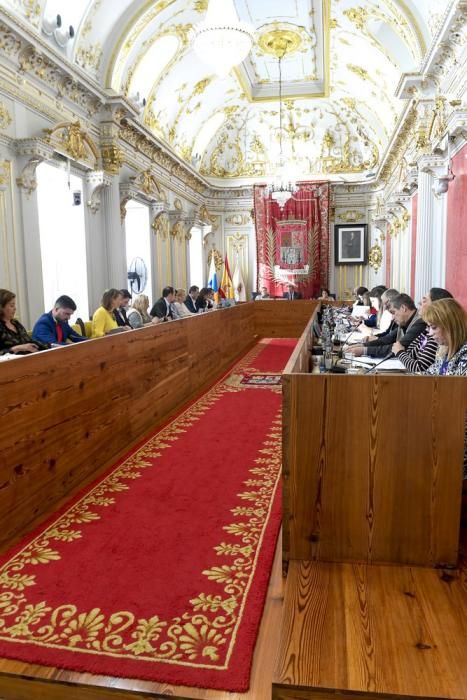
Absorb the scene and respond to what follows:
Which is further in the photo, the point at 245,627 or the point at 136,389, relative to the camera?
the point at 136,389

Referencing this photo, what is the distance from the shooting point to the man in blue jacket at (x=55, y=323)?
5.29 meters

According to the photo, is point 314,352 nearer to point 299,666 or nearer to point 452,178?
point 299,666

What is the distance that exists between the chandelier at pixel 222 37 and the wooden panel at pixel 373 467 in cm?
466

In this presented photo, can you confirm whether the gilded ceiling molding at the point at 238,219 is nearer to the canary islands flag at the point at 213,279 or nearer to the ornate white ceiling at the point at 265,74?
the ornate white ceiling at the point at 265,74

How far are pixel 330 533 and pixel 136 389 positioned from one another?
254 centimetres

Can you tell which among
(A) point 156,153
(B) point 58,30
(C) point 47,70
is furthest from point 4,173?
(A) point 156,153

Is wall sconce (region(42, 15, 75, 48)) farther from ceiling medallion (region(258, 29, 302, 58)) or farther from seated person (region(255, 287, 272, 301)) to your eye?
seated person (region(255, 287, 272, 301))

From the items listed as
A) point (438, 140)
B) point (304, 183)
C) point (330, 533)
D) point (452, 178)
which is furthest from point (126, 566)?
point (304, 183)

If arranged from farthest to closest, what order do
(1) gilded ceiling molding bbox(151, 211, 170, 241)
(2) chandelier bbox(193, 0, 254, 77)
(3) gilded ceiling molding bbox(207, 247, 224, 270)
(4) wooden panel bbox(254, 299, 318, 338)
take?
1. (3) gilded ceiling molding bbox(207, 247, 224, 270)
2. (4) wooden panel bbox(254, 299, 318, 338)
3. (1) gilded ceiling molding bbox(151, 211, 170, 241)
4. (2) chandelier bbox(193, 0, 254, 77)

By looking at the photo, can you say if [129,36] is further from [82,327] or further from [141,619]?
[141,619]

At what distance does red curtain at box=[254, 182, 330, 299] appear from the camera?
1634 centimetres

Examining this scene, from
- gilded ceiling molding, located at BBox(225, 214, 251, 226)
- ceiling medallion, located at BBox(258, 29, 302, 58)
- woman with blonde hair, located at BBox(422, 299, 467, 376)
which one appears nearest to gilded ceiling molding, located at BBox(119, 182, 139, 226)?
ceiling medallion, located at BBox(258, 29, 302, 58)

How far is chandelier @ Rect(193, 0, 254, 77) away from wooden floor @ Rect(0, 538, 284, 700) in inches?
216

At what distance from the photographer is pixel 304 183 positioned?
16250mm
